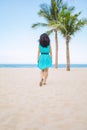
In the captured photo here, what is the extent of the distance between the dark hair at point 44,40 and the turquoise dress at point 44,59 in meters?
0.13

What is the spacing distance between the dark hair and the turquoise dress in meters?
0.13

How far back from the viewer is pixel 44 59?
8961 millimetres

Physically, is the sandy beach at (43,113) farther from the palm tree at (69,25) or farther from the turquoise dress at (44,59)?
the palm tree at (69,25)

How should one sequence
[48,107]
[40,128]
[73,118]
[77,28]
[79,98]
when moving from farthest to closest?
[77,28] < [79,98] < [48,107] < [73,118] < [40,128]

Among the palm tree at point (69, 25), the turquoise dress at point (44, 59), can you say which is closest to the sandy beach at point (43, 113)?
the turquoise dress at point (44, 59)

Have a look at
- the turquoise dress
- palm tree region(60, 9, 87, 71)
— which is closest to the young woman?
the turquoise dress

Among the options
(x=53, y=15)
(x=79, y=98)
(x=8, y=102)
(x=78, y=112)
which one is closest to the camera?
(x=78, y=112)

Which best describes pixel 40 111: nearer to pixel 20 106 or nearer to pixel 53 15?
pixel 20 106

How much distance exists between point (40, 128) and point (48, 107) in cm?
140

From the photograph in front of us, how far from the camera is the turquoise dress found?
8914mm

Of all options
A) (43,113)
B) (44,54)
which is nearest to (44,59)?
(44,54)

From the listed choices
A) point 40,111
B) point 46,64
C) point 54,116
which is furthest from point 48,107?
point 46,64

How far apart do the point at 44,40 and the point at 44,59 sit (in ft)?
2.47

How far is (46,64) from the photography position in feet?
29.2
